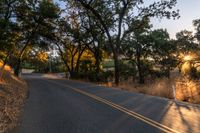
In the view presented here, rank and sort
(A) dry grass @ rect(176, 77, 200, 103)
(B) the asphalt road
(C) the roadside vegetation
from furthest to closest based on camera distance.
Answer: (C) the roadside vegetation < (A) dry grass @ rect(176, 77, 200, 103) < (B) the asphalt road

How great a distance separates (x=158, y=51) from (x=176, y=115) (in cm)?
3624

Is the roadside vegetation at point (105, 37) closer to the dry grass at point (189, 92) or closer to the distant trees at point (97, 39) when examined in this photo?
the distant trees at point (97, 39)

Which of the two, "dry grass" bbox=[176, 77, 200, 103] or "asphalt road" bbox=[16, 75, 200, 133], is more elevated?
"dry grass" bbox=[176, 77, 200, 103]

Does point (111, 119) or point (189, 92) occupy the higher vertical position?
point (189, 92)

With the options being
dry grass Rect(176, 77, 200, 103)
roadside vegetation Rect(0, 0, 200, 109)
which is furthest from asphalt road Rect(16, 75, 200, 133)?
roadside vegetation Rect(0, 0, 200, 109)

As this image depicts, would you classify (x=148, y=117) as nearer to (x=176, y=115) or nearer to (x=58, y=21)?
(x=176, y=115)

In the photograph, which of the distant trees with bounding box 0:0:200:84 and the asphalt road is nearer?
the asphalt road

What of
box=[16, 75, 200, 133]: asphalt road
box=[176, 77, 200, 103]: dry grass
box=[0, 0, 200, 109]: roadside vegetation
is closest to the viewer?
box=[16, 75, 200, 133]: asphalt road

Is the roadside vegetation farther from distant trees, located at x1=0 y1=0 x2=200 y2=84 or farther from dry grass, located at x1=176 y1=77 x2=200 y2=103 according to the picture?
dry grass, located at x1=176 y1=77 x2=200 y2=103

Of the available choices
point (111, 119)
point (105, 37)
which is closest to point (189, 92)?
point (111, 119)

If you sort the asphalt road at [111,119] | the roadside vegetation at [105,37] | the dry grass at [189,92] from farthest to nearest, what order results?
the roadside vegetation at [105,37], the dry grass at [189,92], the asphalt road at [111,119]

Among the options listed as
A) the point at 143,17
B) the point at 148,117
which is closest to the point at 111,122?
the point at 148,117

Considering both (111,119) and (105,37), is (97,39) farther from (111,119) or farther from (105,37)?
(111,119)

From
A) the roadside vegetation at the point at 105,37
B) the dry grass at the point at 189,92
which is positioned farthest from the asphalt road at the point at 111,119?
the roadside vegetation at the point at 105,37
